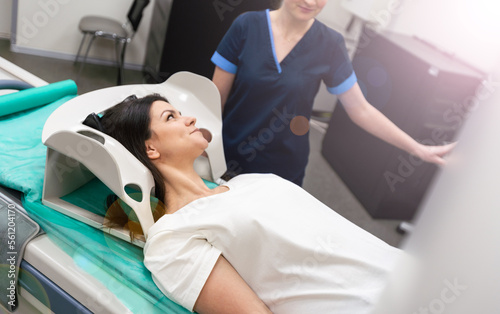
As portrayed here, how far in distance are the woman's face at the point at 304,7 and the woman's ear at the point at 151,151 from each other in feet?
2.03

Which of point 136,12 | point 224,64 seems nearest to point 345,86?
point 224,64

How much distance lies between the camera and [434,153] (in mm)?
1278

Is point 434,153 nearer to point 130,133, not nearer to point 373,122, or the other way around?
point 373,122

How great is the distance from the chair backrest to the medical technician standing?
0.45 m

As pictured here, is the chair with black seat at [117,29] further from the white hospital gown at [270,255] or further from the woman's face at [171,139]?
the white hospital gown at [270,255]

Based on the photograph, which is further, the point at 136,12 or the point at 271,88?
the point at 136,12

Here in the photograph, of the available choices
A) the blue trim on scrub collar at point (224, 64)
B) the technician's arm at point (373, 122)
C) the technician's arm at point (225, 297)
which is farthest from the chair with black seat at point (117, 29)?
the technician's arm at point (225, 297)

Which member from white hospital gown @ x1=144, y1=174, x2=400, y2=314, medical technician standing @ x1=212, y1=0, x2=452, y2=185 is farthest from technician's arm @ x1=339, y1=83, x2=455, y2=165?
white hospital gown @ x1=144, y1=174, x2=400, y2=314

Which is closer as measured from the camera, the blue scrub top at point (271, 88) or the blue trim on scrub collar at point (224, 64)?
the blue scrub top at point (271, 88)

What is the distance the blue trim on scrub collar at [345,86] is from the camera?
1384 mm

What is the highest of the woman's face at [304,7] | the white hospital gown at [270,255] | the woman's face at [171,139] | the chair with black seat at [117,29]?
the woman's face at [304,7]

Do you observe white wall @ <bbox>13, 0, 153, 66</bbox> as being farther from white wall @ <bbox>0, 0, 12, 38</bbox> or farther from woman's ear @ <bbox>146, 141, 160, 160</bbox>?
woman's ear @ <bbox>146, 141, 160, 160</bbox>

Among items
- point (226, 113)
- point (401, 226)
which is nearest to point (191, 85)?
point (226, 113)

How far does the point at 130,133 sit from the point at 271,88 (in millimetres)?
492
